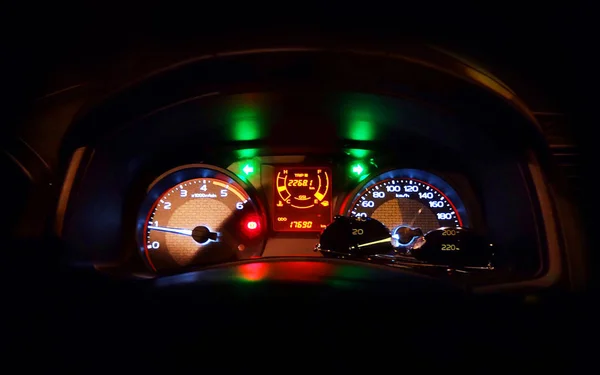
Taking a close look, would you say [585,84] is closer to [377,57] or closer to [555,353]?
[377,57]

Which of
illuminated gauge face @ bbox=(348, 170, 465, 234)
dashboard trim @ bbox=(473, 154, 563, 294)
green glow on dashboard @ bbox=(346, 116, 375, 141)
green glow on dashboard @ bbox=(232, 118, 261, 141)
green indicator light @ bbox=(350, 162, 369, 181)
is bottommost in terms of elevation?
dashboard trim @ bbox=(473, 154, 563, 294)

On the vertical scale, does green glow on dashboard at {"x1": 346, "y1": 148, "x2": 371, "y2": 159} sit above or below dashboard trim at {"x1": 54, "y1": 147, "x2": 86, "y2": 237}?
above

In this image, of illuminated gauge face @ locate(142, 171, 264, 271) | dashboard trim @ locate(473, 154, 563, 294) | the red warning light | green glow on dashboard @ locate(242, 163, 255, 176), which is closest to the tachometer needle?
illuminated gauge face @ locate(142, 171, 264, 271)

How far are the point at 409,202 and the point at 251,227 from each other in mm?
800

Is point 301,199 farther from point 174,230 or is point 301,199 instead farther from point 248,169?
point 174,230

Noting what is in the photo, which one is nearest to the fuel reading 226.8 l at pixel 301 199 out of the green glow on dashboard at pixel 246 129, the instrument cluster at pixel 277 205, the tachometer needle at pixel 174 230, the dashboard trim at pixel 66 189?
the instrument cluster at pixel 277 205

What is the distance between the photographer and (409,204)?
3111 millimetres

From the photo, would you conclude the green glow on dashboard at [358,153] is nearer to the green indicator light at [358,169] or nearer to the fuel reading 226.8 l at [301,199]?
the green indicator light at [358,169]

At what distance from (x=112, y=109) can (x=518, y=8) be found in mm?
1460

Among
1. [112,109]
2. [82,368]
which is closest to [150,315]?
[82,368]

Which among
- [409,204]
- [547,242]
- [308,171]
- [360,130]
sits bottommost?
[547,242]

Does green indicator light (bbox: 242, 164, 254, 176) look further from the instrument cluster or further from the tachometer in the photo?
the tachometer

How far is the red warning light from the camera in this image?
10.2 feet

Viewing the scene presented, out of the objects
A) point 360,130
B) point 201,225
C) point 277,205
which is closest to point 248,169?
point 277,205
